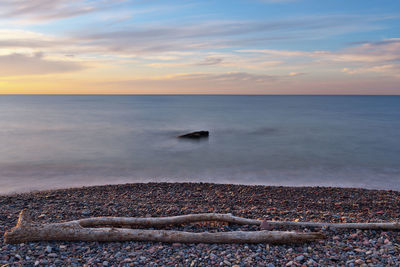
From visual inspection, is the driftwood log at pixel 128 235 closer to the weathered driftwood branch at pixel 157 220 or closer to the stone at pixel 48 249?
the stone at pixel 48 249

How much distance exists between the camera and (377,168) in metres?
17.4

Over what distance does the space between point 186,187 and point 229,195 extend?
202 cm

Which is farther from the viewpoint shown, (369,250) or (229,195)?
(229,195)

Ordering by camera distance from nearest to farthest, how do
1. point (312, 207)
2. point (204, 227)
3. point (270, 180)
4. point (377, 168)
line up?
1. point (204, 227)
2. point (312, 207)
3. point (270, 180)
4. point (377, 168)

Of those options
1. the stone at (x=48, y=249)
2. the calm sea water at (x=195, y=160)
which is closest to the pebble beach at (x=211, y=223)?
the stone at (x=48, y=249)

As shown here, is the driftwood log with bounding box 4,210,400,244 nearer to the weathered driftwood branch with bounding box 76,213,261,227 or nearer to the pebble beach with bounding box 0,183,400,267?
the pebble beach with bounding box 0,183,400,267

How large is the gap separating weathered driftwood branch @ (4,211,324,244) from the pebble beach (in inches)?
4.1

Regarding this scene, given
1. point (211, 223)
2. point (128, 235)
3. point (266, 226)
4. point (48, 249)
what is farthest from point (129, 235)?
point (266, 226)

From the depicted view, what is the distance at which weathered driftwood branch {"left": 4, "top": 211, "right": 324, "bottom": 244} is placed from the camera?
5.39 meters

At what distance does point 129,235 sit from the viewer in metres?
5.53

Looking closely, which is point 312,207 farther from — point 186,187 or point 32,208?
point 32,208

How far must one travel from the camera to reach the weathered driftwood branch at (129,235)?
5387 mm

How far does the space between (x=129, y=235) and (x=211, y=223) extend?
5.96ft

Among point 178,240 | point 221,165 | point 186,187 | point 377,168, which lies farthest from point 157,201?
point 377,168
